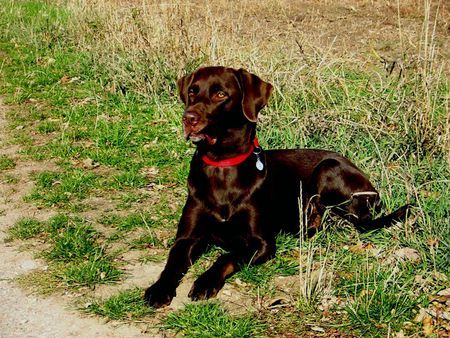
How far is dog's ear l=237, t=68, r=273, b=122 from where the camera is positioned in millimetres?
4066

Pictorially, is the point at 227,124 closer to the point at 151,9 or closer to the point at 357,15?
the point at 151,9

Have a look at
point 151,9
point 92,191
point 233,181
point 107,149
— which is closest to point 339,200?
point 233,181

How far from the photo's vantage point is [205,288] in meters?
3.63

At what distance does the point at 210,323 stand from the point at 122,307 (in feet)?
1.76

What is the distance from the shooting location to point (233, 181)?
161 inches

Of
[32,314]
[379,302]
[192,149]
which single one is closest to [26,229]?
[32,314]

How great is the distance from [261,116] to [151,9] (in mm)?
2879

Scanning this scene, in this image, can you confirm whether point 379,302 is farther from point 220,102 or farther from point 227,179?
point 220,102

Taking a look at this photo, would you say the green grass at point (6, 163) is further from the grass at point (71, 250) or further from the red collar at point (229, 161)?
the red collar at point (229, 161)

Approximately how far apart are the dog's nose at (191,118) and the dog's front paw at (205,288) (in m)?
0.96

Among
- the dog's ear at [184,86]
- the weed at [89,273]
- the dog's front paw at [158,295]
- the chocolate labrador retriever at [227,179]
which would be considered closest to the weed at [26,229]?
the weed at [89,273]

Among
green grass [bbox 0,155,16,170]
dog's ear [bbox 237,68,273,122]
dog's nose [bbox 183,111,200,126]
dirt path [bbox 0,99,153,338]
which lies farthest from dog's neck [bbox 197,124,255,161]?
green grass [bbox 0,155,16,170]

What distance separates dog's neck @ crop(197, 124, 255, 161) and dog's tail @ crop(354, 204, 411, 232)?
3.50 ft

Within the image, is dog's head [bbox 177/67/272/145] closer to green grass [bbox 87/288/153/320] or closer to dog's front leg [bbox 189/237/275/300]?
dog's front leg [bbox 189/237/275/300]
